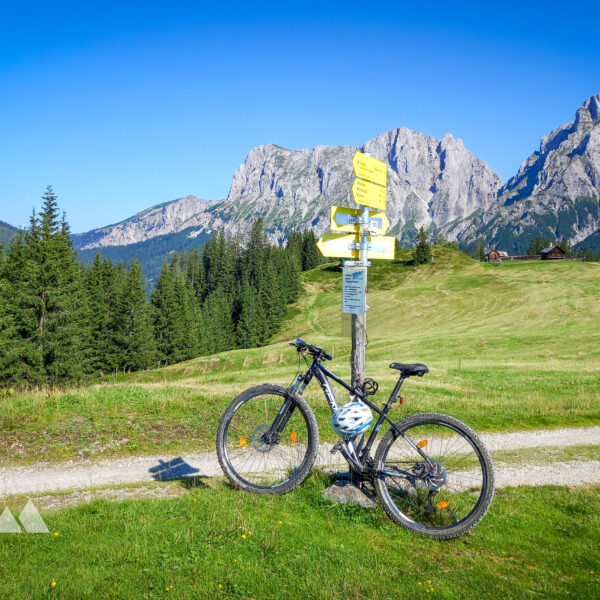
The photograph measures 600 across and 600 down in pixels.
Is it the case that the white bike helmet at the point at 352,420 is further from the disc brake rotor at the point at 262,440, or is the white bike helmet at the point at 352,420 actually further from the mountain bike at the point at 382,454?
the disc brake rotor at the point at 262,440

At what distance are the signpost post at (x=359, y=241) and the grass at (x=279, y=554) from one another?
2670 mm

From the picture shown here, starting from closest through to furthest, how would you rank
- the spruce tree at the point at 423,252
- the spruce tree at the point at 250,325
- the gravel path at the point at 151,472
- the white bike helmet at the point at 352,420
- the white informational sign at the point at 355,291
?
the white bike helmet at the point at 352,420 < the white informational sign at the point at 355,291 < the gravel path at the point at 151,472 < the spruce tree at the point at 250,325 < the spruce tree at the point at 423,252

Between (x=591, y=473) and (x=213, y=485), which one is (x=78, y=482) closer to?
(x=213, y=485)

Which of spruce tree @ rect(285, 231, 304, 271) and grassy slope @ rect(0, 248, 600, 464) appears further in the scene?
spruce tree @ rect(285, 231, 304, 271)

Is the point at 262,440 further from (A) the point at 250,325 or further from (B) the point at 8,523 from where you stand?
(A) the point at 250,325

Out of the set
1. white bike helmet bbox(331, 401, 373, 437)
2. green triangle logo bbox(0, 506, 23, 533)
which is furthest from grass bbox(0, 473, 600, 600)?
white bike helmet bbox(331, 401, 373, 437)

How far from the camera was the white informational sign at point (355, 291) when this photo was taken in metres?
7.35

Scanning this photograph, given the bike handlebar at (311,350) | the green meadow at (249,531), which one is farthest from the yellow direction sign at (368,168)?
the green meadow at (249,531)

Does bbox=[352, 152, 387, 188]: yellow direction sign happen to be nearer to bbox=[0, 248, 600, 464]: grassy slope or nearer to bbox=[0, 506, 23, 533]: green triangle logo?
bbox=[0, 506, 23, 533]: green triangle logo

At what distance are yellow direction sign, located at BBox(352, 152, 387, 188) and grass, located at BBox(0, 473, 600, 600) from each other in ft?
18.0

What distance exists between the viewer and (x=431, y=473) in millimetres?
5855

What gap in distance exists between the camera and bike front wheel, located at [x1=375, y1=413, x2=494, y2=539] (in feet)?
18.1

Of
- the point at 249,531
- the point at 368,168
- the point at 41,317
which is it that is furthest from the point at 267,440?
the point at 41,317

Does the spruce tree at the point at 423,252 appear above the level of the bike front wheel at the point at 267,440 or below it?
above
